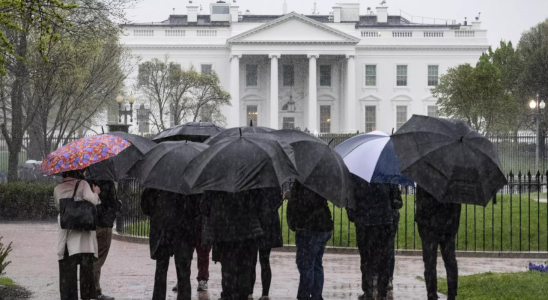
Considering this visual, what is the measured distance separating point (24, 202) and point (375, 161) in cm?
1524

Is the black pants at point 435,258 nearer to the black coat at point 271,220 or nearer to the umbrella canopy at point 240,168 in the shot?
the black coat at point 271,220

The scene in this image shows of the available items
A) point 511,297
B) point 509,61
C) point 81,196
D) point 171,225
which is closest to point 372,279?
point 511,297

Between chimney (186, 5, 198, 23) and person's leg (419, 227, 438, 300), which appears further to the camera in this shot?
chimney (186, 5, 198, 23)

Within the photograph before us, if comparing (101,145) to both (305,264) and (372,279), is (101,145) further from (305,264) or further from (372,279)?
(372,279)

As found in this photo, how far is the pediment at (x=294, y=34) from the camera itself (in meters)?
63.5

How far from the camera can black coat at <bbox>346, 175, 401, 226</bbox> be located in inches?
355

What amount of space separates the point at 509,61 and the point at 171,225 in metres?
56.1

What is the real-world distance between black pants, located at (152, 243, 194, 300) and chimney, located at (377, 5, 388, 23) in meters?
74.1

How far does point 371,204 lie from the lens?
29.7 feet

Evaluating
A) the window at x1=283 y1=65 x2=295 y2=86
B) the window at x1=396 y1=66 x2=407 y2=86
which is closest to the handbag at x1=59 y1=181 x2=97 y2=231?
the window at x1=283 y1=65 x2=295 y2=86

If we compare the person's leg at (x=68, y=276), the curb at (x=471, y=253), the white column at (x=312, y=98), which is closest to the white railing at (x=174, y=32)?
the white column at (x=312, y=98)

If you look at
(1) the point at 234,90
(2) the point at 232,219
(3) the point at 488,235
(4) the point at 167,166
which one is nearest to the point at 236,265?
(2) the point at 232,219

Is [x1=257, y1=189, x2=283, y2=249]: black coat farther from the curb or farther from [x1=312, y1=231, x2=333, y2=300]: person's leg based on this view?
the curb

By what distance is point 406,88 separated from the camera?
66.9 m
